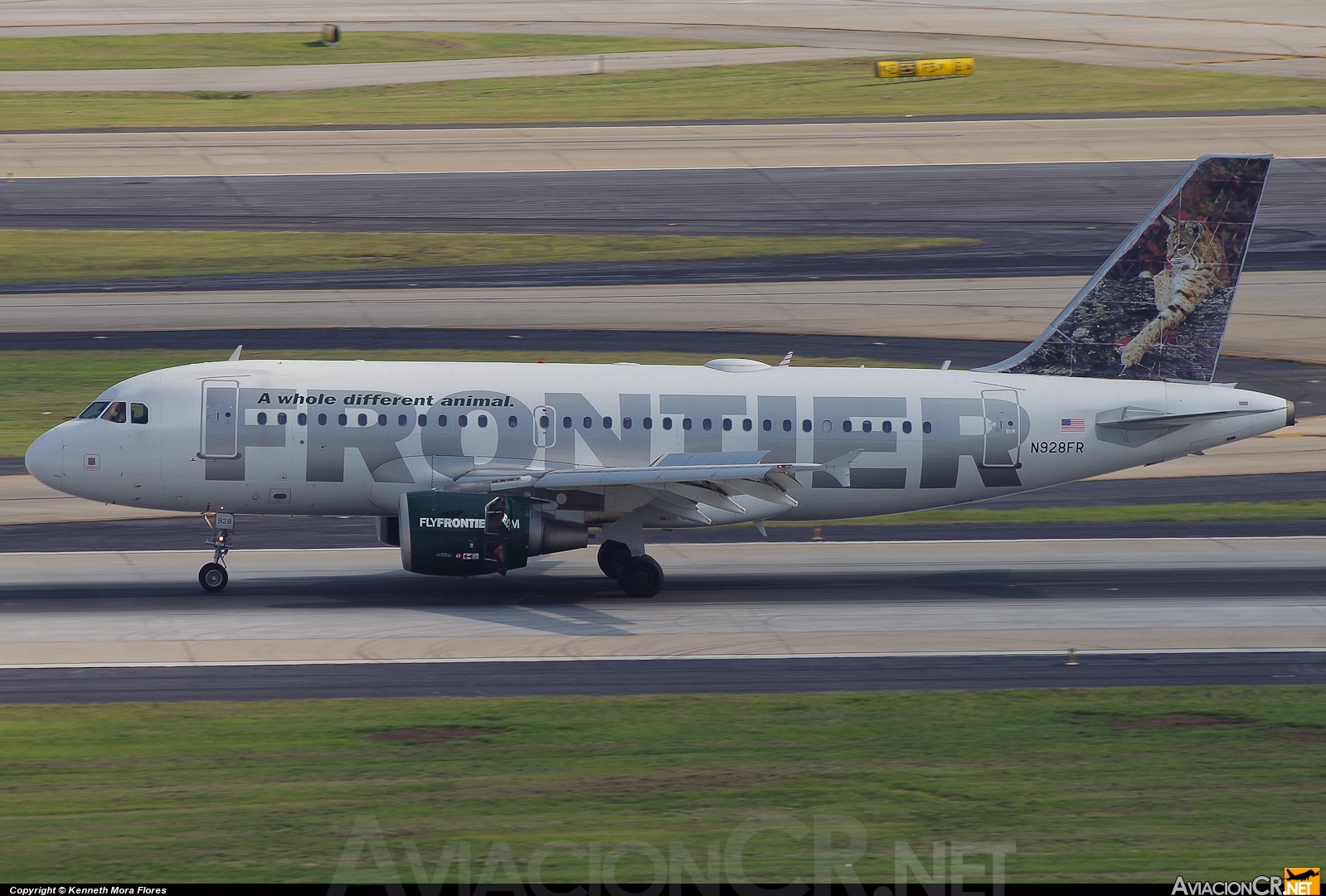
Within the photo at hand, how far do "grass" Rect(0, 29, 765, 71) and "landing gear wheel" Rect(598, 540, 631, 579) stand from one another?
69112 millimetres

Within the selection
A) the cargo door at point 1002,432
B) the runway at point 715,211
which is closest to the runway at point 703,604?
the cargo door at point 1002,432

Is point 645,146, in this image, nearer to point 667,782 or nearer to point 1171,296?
point 1171,296

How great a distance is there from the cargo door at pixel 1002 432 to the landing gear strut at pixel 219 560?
50.1 feet

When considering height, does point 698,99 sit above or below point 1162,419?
above

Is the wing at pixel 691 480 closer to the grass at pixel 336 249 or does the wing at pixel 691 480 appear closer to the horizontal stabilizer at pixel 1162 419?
the horizontal stabilizer at pixel 1162 419

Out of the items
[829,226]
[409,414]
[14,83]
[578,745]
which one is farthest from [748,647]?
[14,83]

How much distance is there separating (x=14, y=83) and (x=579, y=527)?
68.0 meters

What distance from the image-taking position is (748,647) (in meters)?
27.6

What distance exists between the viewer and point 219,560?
30703 mm

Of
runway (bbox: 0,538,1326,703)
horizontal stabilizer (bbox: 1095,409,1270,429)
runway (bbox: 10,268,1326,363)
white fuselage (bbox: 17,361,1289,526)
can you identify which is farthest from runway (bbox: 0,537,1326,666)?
runway (bbox: 10,268,1326,363)

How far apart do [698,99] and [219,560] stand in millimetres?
60185

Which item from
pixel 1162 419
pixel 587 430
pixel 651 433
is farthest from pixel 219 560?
pixel 1162 419

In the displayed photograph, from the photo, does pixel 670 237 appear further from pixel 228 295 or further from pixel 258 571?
pixel 258 571

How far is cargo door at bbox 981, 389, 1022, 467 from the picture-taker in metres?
32.2
